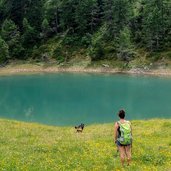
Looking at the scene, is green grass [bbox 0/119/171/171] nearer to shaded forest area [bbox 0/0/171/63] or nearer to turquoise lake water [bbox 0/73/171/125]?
turquoise lake water [bbox 0/73/171/125]

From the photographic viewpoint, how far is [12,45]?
131500mm

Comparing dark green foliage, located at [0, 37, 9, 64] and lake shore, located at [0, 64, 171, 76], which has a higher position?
dark green foliage, located at [0, 37, 9, 64]

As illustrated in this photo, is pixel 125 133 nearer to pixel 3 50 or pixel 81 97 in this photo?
pixel 81 97

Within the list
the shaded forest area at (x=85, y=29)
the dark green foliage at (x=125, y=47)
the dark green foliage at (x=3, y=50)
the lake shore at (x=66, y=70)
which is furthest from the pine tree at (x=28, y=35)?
the dark green foliage at (x=125, y=47)

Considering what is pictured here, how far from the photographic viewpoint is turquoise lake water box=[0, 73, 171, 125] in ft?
202

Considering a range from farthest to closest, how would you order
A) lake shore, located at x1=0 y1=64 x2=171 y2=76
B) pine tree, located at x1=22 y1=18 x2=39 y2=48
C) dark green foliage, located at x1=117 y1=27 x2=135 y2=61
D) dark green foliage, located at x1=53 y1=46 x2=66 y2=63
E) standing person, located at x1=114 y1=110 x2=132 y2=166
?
pine tree, located at x1=22 y1=18 x2=39 y2=48, dark green foliage, located at x1=53 y1=46 x2=66 y2=63, dark green foliage, located at x1=117 y1=27 x2=135 y2=61, lake shore, located at x1=0 y1=64 x2=171 y2=76, standing person, located at x1=114 y1=110 x2=132 y2=166

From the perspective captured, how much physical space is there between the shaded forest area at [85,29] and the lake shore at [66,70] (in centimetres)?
438

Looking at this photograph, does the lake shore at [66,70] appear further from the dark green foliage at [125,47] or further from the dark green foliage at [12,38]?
the dark green foliage at [12,38]

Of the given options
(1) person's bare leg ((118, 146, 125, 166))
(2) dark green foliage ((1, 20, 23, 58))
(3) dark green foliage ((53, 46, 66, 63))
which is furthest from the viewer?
(2) dark green foliage ((1, 20, 23, 58))

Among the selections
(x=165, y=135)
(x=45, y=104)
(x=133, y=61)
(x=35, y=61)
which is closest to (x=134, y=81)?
(x=133, y=61)

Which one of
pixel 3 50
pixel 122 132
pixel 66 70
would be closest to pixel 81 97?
pixel 66 70

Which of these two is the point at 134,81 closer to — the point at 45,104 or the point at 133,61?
the point at 133,61

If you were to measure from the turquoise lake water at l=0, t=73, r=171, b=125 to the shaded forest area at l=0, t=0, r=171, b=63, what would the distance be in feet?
46.5

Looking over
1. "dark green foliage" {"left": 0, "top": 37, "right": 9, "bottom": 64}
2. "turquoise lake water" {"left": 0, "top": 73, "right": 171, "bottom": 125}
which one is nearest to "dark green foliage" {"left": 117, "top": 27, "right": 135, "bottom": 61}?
"turquoise lake water" {"left": 0, "top": 73, "right": 171, "bottom": 125}
